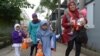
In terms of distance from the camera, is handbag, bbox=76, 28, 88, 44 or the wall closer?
handbag, bbox=76, 28, 88, 44

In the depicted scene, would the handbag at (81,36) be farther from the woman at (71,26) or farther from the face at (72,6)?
the face at (72,6)

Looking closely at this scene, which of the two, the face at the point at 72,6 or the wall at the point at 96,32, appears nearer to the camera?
the face at the point at 72,6

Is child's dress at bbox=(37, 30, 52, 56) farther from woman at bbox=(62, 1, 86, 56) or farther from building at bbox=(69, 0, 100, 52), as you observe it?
building at bbox=(69, 0, 100, 52)

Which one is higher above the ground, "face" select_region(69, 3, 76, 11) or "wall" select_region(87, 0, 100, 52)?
"face" select_region(69, 3, 76, 11)

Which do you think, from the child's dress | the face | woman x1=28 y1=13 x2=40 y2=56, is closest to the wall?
woman x1=28 y1=13 x2=40 y2=56

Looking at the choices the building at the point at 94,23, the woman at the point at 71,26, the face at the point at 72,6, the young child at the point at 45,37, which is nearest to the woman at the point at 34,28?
the young child at the point at 45,37

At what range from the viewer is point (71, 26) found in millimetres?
9883

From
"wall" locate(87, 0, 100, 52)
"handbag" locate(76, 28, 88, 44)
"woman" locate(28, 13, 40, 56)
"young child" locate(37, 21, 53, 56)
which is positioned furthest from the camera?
"wall" locate(87, 0, 100, 52)

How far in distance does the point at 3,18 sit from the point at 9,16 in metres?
0.70

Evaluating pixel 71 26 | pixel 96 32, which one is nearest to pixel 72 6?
pixel 71 26

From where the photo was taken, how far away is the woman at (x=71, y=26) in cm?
980

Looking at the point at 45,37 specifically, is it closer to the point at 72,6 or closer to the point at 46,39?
the point at 46,39

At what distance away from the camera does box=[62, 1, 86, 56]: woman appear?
9797mm

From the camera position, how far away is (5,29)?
30.7m
